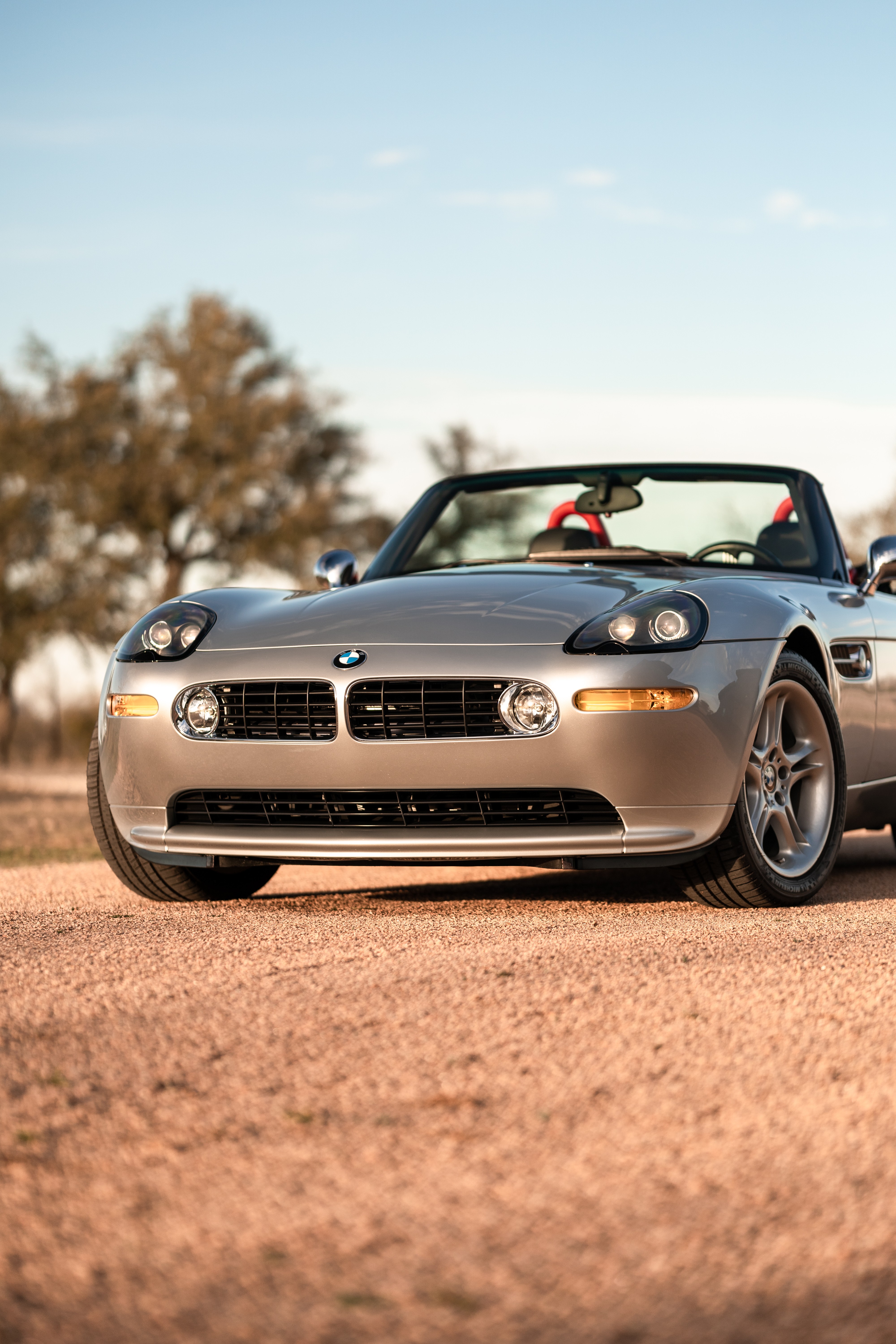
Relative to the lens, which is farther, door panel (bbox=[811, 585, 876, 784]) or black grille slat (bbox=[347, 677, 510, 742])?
door panel (bbox=[811, 585, 876, 784])

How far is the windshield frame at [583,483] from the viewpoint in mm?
6062

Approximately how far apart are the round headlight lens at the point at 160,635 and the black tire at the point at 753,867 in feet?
5.62

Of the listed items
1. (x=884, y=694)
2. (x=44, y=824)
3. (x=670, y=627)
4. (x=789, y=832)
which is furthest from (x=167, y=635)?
(x=44, y=824)

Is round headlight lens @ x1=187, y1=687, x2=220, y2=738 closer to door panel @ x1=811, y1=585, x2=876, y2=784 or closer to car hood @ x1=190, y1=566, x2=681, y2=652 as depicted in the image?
car hood @ x1=190, y1=566, x2=681, y2=652

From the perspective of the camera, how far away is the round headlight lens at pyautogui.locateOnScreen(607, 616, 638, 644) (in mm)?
4316

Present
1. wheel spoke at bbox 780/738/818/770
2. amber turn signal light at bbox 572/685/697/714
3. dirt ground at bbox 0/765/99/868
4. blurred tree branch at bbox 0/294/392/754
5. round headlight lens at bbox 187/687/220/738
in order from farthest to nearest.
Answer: blurred tree branch at bbox 0/294/392/754 < dirt ground at bbox 0/765/99/868 < wheel spoke at bbox 780/738/818/770 < round headlight lens at bbox 187/687/220/738 < amber turn signal light at bbox 572/685/697/714

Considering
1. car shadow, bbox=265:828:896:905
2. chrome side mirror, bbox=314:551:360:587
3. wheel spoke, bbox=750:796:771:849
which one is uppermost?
chrome side mirror, bbox=314:551:360:587

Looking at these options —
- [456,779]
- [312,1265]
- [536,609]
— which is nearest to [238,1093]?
[312,1265]

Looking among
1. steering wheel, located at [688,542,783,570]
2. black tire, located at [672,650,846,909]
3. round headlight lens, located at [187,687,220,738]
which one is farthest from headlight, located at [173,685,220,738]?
steering wheel, located at [688,542,783,570]

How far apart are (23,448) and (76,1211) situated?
35.5m

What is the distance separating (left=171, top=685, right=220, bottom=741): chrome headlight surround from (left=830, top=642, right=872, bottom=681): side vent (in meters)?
2.07

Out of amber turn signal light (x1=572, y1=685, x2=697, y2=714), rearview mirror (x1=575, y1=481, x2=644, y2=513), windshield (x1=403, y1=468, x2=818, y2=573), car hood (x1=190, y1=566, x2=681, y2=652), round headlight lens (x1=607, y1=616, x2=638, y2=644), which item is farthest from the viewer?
rearview mirror (x1=575, y1=481, x2=644, y2=513)

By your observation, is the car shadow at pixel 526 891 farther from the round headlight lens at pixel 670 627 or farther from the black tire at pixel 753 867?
the round headlight lens at pixel 670 627

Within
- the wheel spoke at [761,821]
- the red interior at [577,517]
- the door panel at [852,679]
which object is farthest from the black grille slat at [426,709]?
the red interior at [577,517]
